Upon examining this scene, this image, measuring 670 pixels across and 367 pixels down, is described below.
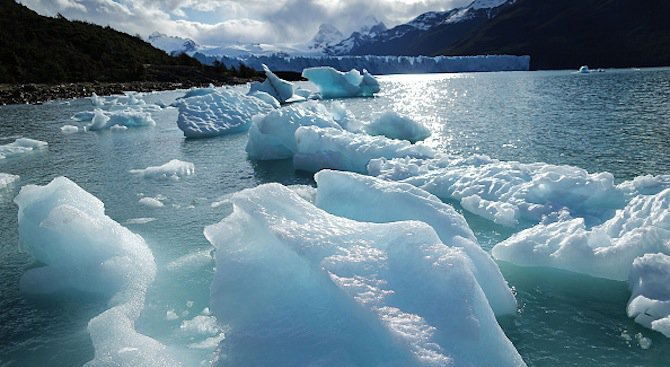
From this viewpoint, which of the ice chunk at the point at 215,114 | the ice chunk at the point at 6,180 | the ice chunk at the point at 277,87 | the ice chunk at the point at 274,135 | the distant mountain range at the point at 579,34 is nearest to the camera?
the ice chunk at the point at 6,180

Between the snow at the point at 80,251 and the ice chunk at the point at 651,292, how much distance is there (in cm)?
355

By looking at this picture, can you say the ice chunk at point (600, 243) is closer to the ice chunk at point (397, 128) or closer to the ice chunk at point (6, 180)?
the ice chunk at point (397, 128)

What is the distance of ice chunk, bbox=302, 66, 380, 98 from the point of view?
2620 cm

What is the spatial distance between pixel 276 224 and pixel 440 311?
42.9 inches

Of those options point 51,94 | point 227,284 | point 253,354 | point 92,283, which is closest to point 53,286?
point 92,283

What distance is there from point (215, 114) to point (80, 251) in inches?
395

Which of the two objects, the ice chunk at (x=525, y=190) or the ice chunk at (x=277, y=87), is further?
the ice chunk at (x=277, y=87)

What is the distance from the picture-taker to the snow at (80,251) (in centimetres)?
375

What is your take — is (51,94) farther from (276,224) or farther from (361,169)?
(276,224)

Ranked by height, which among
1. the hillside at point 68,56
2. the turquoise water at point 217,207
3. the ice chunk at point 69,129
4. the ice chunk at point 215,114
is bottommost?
the turquoise water at point 217,207

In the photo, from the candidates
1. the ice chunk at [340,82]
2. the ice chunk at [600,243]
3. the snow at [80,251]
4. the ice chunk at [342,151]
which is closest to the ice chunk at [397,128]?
the ice chunk at [342,151]

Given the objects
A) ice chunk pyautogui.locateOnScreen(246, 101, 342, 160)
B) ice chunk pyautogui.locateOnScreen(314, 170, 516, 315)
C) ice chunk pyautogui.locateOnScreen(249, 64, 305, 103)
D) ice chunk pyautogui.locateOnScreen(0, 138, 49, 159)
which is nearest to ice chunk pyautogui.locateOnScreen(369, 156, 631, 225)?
ice chunk pyautogui.locateOnScreen(314, 170, 516, 315)

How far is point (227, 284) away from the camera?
102 inches

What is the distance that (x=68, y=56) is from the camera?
4028 centimetres
